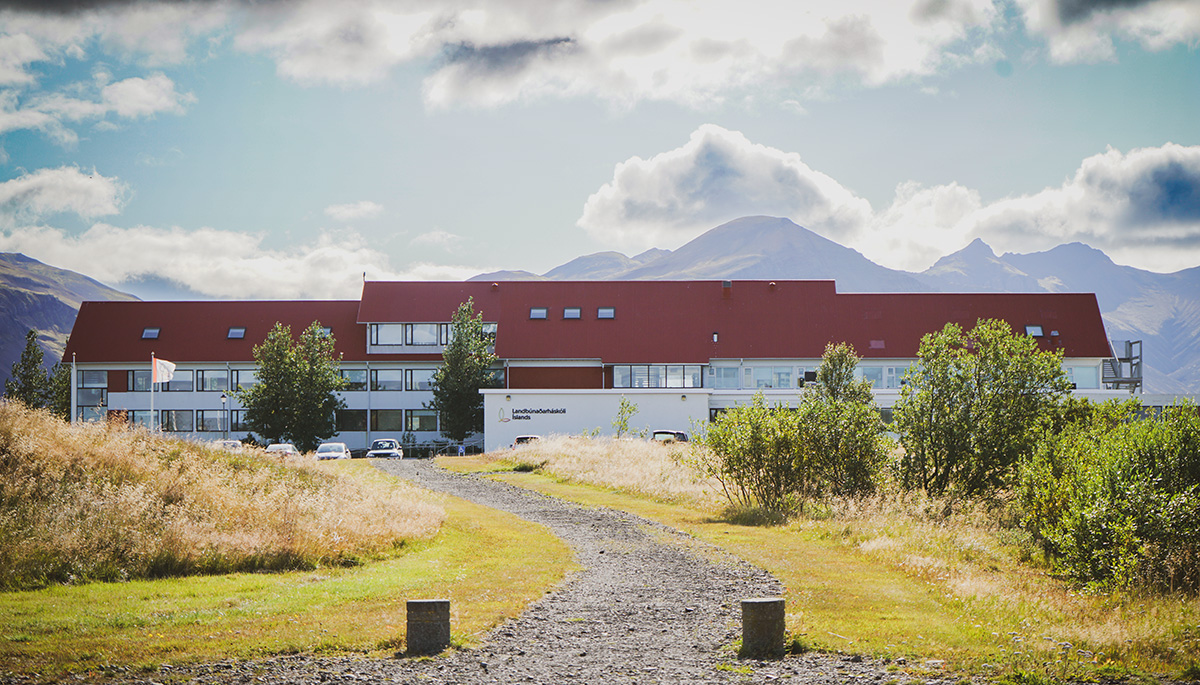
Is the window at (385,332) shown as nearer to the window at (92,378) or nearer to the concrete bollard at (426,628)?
the window at (92,378)

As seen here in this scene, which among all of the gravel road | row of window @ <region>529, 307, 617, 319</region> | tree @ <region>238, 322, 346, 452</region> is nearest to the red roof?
row of window @ <region>529, 307, 617, 319</region>

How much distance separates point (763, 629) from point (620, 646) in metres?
1.58

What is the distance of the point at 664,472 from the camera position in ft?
94.8

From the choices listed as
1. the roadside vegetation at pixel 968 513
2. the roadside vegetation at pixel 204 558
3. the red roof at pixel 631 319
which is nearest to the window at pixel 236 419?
Answer: the red roof at pixel 631 319

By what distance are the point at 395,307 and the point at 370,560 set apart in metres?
47.0

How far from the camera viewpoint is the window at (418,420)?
200 feet

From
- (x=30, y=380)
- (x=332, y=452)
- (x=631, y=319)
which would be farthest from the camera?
(x=30, y=380)

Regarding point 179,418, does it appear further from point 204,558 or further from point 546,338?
point 204,558

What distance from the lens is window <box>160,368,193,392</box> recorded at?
60375 mm

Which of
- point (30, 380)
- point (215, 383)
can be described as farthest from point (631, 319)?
point (30, 380)

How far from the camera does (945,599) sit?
495 inches

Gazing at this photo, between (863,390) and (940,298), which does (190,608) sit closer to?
(863,390)

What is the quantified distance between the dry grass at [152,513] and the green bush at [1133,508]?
11558mm

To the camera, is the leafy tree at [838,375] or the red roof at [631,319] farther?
the red roof at [631,319]
